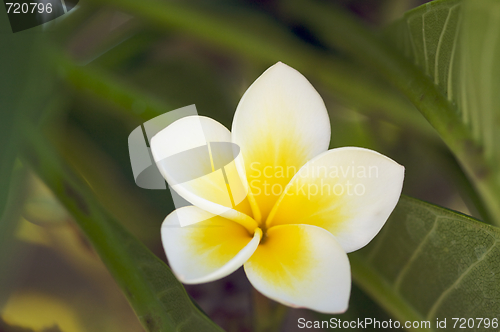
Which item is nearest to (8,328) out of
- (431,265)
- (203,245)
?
(203,245)

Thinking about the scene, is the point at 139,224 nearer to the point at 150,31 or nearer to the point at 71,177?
the point at 71,177

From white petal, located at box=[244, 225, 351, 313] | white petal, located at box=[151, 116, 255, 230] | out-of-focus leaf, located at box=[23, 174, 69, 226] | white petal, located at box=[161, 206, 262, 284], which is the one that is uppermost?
white petal, located at box=[151, 116, 255, 230]

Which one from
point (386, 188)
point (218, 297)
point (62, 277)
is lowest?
point (218, 297)

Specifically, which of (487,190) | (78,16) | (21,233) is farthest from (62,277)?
(487,190)

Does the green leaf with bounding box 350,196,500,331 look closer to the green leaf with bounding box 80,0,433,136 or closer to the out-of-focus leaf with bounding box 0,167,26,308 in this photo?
the green leaf with bounding box 80,0,433,136

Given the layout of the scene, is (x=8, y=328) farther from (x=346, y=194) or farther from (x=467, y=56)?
(x=467, y=56)

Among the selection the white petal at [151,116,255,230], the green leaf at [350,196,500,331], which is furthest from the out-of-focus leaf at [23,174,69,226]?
the green leaf at [350,196,500,331]
